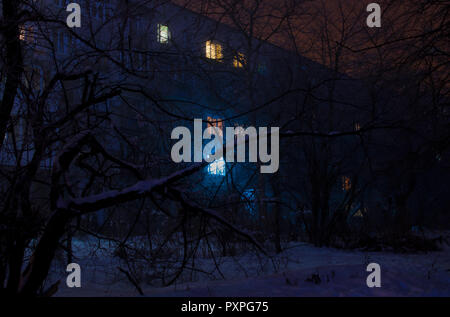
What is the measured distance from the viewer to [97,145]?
289cm

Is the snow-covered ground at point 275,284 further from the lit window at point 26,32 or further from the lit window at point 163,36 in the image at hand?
the lit window at point 163,36

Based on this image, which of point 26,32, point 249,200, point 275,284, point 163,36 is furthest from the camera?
point 163,36

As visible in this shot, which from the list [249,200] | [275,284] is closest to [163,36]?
[249,200]

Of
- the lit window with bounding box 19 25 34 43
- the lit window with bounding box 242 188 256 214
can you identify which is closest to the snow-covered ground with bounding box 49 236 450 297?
the lit window with bounding box 242 188 256 214

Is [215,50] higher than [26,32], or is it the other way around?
[215,50]

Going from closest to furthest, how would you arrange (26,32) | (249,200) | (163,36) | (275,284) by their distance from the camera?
(275,284), (249,200), (26,32), (163,36)

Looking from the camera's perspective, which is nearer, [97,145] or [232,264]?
[97,145]

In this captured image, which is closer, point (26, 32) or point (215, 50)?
point (26, 32)

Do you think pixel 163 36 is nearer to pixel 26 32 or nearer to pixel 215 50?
pixel 215 50

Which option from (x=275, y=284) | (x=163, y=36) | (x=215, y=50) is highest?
(x=215, y=50)

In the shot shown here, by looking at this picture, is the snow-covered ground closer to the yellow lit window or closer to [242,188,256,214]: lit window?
[242,188,256,214]: lit window
